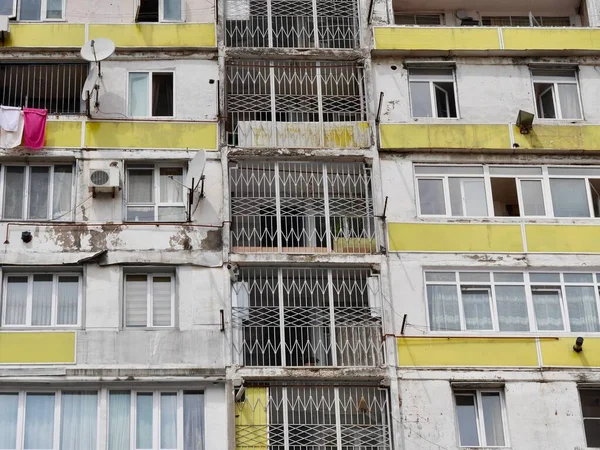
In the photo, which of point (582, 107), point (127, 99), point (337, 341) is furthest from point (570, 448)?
point (127, 99)

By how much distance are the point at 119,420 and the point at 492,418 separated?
7167mm

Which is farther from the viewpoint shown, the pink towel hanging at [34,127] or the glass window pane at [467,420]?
the pink towel hanging at [34,127]

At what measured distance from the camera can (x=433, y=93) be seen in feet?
87.3

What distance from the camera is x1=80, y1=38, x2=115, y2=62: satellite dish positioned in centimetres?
2527

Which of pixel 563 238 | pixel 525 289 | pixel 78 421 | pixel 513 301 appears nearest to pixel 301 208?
pixel 513 301

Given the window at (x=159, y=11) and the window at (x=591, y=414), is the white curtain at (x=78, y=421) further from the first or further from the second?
the window at (x=591, y=414)

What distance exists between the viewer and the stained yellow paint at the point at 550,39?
26922 mm

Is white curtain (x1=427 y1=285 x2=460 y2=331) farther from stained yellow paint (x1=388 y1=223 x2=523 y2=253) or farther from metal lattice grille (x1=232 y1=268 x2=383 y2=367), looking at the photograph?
metal lattice grille (x1=232 y1=268 x2=383 y2=367)

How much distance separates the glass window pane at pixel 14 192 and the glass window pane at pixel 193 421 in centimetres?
518

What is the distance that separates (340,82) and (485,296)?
18.7 ft

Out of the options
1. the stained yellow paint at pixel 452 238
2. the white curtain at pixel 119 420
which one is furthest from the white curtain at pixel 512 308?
the white curtain at pixel 119 420

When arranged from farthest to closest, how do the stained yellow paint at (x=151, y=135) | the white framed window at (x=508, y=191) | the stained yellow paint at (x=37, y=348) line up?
the white framed window at (x=508, y=191) → the stained yellow paint at (x=151, y=135) → the stained yellow paint at (x=37, y=348)

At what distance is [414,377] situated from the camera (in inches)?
935

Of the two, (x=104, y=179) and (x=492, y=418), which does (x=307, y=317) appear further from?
(x=104, y=179)
